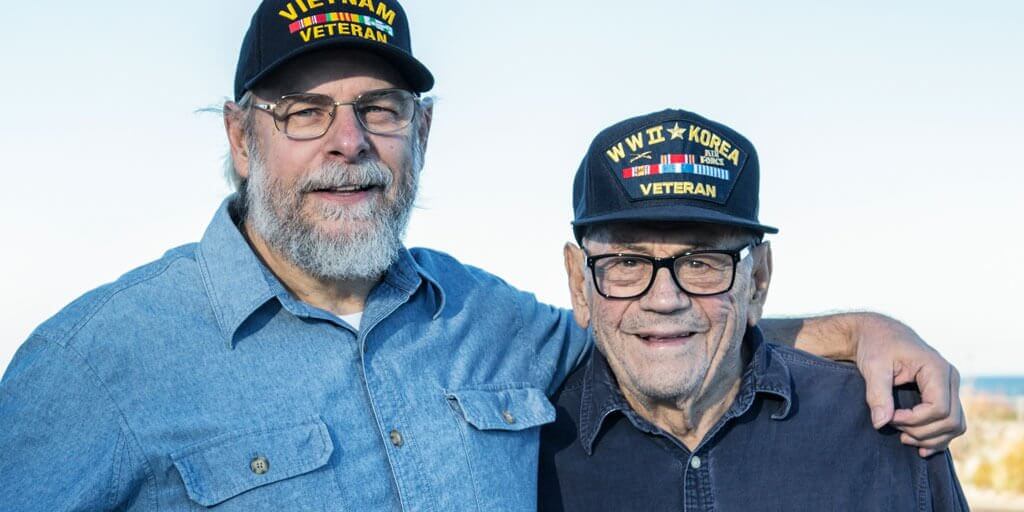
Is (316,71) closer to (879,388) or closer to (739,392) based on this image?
(739,392)

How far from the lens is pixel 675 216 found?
307cm

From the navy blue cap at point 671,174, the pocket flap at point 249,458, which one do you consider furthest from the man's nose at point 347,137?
the pocket flap at point 249,458

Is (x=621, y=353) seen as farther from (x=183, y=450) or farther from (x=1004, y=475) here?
(x=1004, y=475)

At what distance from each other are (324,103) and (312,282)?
1.86 ft

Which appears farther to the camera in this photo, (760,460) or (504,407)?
(504,407)

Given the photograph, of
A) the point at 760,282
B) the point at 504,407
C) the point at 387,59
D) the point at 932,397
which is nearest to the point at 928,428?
the point at 932,397

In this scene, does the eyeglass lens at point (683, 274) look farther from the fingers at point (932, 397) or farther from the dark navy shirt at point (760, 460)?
the fingers at point (932, 397)

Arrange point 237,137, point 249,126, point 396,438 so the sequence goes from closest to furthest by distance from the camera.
A: point 396,438
point 249,126
point 237,137

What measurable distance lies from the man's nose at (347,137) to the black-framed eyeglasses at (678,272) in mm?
813

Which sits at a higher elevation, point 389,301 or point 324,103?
point 324,103

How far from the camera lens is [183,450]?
2.79 metres

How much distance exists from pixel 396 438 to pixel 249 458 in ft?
1.41

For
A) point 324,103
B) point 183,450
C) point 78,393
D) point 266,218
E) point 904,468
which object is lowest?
point 904,468

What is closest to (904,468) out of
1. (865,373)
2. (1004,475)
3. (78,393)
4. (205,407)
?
(865,373)
